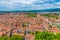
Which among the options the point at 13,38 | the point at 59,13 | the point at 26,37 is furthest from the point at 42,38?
the point at 59,13

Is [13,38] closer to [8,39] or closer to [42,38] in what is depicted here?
[8,39]

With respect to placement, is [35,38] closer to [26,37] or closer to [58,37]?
[26,37]

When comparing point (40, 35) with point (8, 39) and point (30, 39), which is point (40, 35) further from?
point (8, 39)

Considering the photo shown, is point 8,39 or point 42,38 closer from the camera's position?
point 8,39

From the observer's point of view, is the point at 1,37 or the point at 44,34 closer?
the point at 1,37

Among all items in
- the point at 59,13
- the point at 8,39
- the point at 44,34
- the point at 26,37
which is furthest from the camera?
the point at 59,13

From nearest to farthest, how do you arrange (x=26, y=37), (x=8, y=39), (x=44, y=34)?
(x=8, y=39), (x=26, y=37), (x=44, y=34)

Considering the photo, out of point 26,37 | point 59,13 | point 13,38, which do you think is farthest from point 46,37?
point 59,13

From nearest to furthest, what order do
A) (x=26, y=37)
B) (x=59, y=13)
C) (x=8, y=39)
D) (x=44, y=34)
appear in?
(x=8, y=39)
(x=26, y=37)
(x=44, y=34)
(x=59, y=13)

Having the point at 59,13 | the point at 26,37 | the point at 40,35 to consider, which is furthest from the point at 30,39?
the point at 59,13
